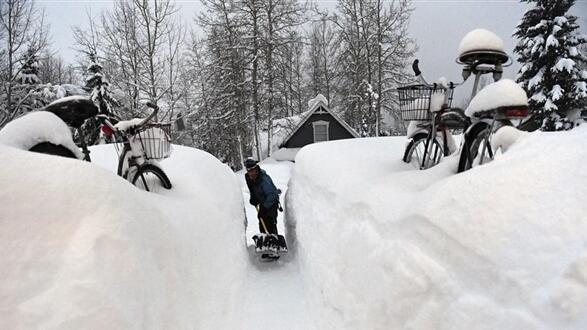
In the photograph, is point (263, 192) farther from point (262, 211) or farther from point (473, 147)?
point (473, 147)

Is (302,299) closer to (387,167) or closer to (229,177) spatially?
(387,167)

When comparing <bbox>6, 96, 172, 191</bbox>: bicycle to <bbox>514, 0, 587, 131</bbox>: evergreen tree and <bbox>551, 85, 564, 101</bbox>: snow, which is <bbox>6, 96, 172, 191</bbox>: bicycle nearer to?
<bbox>514, 0, 587, 131</bbox>: evergreen tree

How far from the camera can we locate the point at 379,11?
872 inches

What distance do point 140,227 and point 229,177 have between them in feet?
13.7

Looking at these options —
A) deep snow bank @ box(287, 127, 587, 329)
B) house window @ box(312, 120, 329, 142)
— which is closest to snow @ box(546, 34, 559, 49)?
house window @ box(312, 120, 329, 142)

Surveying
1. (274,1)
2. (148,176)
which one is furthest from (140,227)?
(274,1)

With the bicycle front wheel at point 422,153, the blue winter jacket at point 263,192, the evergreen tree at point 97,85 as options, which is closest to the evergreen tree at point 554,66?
the bicycle front wheel at point 422,153

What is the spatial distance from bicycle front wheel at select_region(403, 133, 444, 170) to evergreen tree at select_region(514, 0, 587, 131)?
14250 millimetres

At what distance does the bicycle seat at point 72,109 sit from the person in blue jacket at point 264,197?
275cm

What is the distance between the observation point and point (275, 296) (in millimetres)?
4445

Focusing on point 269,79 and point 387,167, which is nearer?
point 387,167

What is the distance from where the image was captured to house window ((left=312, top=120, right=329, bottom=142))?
82.4 ft

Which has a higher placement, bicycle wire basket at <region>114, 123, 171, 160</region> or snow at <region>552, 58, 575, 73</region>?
snow at <region>552, 58, 575, 73</region>

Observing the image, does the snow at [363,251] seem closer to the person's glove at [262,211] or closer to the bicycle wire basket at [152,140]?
the bicycle wire basket at [152,140]
